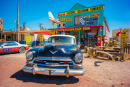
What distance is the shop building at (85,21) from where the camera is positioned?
1420 cm

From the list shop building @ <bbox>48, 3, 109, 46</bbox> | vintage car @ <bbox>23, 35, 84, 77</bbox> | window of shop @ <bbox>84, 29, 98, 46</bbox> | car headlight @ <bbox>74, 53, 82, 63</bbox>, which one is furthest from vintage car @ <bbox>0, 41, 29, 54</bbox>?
window of shop @ <bbox>84, 29, 98, 46</bbox>

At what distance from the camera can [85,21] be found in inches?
600

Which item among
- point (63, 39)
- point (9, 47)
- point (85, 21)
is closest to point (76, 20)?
point (85, 21)

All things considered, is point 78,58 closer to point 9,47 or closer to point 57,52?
point 57,52

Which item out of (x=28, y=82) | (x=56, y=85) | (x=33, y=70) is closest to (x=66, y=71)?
(x=56, y=85)

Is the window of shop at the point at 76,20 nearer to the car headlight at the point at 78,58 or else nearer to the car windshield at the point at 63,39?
the car windshield at the point at 63,39

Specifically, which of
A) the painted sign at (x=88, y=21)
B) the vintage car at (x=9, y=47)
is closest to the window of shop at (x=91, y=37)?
the painted sign at (x=88, y=21)

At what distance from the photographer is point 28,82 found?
9.50 feet

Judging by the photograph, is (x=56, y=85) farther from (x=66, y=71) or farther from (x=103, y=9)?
(x=103, y=9)

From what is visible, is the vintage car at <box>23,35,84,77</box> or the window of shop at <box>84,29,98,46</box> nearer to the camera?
the vintage car at <box>23,35,84,77</box>

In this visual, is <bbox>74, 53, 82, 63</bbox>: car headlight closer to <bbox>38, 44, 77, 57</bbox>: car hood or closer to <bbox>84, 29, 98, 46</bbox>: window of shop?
<bbox>38, 44, 77, 57</bbox>: car hood

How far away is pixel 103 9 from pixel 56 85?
14.5m

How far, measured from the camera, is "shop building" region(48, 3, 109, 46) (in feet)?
46.6

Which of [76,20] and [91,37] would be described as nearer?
[91,37]
